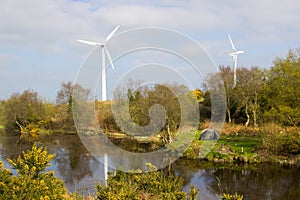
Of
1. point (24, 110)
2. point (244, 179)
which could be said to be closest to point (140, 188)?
point (244, 179)

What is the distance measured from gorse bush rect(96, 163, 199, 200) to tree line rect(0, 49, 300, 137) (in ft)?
34.6

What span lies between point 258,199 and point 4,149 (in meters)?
21.8

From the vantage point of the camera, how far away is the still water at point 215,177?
1556 centimetres

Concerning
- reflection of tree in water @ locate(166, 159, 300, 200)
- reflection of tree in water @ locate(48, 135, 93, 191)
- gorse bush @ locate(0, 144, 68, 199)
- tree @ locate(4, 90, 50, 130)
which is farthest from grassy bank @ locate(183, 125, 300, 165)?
tree @ locate(4, 90, 50, 130)

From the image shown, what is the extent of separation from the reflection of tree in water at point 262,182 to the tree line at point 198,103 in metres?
3.59

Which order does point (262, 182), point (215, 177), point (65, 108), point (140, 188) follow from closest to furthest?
point (140, 188) → point (262, 182) → point (215, 177) → point (65, 108)

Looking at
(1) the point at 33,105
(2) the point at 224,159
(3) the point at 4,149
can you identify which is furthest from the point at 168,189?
(1) the point at 33,105

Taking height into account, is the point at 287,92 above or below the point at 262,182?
above

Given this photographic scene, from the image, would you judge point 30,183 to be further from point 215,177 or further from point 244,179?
point 244,179

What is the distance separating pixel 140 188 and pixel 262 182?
416 inches

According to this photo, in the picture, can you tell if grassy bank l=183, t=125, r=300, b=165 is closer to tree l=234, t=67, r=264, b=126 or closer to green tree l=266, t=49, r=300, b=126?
green tree l=266, t=49, r=300, b=126

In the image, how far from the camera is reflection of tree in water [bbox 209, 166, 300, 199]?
15423mm

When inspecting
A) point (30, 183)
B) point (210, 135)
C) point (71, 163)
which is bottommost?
point (71, 163)

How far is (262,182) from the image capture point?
57.2ft
